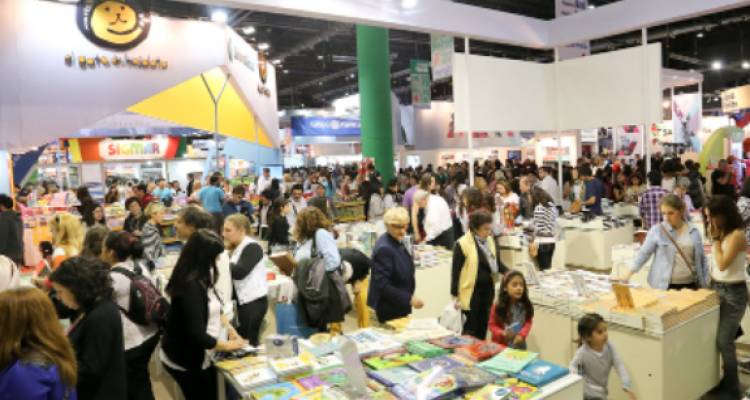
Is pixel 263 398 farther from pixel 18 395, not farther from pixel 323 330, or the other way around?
pixel 323 330

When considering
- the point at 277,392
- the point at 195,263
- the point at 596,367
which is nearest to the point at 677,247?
the point at 596,367

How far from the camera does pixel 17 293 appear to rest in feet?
6.14

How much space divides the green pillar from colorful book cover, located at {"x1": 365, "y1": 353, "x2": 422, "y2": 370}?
392 inches

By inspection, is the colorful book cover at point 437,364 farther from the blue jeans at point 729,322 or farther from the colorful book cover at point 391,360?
the blue jeans at point 729,322

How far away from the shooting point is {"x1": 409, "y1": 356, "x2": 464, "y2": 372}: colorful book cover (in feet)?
8.60

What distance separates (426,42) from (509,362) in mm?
18439

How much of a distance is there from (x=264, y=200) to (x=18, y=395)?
6.00 m

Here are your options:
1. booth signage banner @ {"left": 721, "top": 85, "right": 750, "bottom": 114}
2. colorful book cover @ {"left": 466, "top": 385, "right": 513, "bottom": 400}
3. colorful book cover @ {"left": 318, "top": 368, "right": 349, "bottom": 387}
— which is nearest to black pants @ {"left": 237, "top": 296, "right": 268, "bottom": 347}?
colorful book cover @ {"left": 318, "top": 368, "right": 349, "bottom": 387}

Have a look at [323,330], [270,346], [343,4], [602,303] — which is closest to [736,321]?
[602,303]

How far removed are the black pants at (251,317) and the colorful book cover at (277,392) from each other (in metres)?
1.19

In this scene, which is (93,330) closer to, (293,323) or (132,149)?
(293,323)

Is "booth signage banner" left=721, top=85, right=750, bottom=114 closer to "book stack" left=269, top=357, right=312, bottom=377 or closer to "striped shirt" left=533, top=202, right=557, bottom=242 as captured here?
"striped shirt" left=533, top=202, right=557, bottom=242

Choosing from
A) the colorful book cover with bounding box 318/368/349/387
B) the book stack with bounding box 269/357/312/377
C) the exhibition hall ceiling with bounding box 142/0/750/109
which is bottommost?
the colorful book cover with bounding box 318/368/349/387

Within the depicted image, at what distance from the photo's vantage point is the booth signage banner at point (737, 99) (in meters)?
16.0
